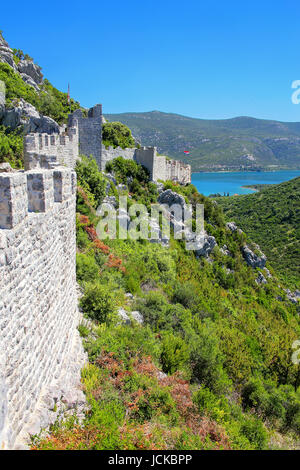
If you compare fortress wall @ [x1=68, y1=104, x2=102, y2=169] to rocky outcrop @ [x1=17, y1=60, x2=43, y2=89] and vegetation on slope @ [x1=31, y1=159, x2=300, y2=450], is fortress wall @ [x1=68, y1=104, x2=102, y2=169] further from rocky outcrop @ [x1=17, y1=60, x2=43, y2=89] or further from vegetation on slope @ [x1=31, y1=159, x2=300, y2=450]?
rocky outcrop @ [x1=17, y1=60, x2=43, y2=89]

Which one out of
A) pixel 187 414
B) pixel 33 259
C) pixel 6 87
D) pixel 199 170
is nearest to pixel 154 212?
pixel 6 87

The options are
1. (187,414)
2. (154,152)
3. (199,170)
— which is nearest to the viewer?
(187,414)

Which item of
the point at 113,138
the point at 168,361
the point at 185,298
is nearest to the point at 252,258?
the point at 185,298

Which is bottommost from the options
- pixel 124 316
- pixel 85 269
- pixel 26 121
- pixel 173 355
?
pixel 173 355

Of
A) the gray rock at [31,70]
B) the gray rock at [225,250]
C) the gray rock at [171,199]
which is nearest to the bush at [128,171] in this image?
the gray rock at [171,199]

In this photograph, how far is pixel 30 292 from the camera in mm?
3830

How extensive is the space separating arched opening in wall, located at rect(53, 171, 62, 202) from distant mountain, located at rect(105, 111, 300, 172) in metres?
130

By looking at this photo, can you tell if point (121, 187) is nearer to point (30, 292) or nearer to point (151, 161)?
point (151, 161)

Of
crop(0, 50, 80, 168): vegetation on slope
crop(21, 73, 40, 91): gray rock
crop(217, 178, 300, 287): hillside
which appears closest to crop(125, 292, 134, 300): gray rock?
crop(0, 50, 80, 168): vegetation on slope

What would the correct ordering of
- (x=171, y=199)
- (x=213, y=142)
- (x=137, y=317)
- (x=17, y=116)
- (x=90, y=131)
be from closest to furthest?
(x=137, y=317), (x=17, y=116), (x=90, y=131), (x=171, y=199), (x=213, y=142)

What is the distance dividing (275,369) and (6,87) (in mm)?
25412

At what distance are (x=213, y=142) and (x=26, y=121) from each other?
150679 millimetres

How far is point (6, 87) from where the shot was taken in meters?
22.1

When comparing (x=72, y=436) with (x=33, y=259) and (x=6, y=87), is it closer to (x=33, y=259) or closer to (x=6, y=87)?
(x=33, y=259)
